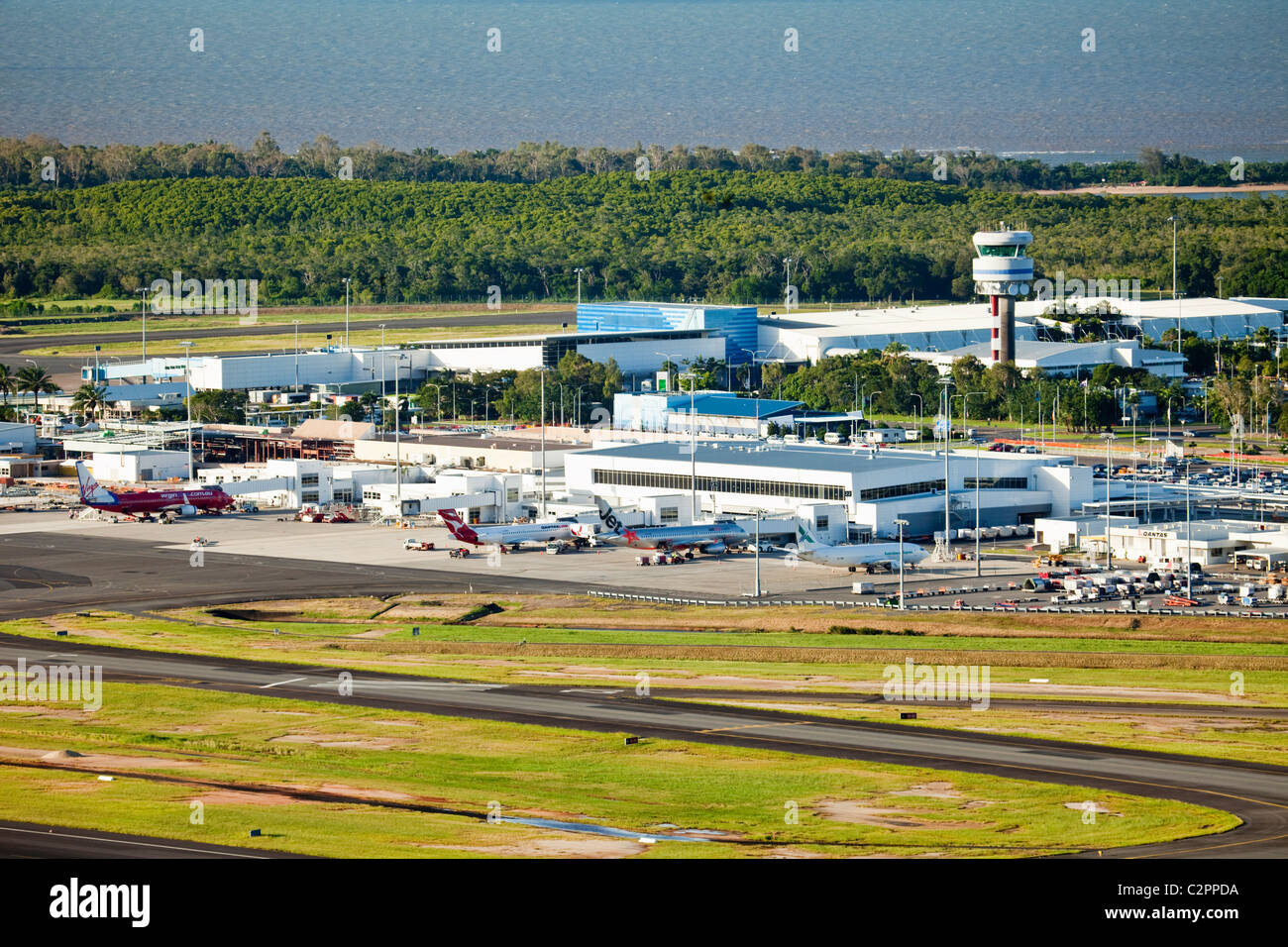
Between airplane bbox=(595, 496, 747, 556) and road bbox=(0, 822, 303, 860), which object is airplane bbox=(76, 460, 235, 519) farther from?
road bbox=(0, 822, 303, 860)

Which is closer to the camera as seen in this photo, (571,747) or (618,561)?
(571,747)

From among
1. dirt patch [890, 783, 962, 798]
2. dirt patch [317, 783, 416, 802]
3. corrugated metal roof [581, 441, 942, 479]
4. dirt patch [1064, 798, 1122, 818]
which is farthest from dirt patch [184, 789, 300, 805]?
corrugated metal roof [581, 441, 942, 479]

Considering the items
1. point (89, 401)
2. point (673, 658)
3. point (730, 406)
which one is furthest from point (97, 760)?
point (89, 401)

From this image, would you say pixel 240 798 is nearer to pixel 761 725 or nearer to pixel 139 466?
pixel 761 725
